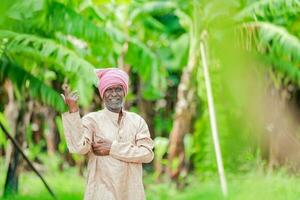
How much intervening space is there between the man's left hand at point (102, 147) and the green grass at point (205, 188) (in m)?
5.82

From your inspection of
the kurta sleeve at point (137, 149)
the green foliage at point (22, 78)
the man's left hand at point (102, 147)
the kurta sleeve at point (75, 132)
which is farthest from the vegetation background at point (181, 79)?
the kurta sleeve at point (75, 132)

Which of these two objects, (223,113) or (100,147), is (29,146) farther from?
(100,147)

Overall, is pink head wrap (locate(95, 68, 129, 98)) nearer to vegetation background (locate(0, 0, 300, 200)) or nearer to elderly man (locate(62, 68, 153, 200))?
elderly man (locate(62, 68, 153, 200))

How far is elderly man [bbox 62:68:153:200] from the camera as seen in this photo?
4344mm

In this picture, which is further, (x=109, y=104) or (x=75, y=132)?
(x=109, y=104)

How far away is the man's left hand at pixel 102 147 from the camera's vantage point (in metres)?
4.34

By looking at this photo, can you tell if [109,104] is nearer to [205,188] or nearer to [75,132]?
[75,132]

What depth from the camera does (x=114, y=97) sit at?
4418 millimetres

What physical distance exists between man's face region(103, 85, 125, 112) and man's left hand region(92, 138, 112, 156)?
0.20m

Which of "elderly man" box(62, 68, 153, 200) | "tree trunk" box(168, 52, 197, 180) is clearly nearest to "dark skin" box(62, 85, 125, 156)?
"elderly man" box(62, 68, 153, 200)

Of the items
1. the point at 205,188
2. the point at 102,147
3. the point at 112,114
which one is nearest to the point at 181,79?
the point at 205,188

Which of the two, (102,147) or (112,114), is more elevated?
(112,114)

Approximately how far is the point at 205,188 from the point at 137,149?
7744mm

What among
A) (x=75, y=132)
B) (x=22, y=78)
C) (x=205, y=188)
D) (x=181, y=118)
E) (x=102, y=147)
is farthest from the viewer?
(x=181, y=118)
